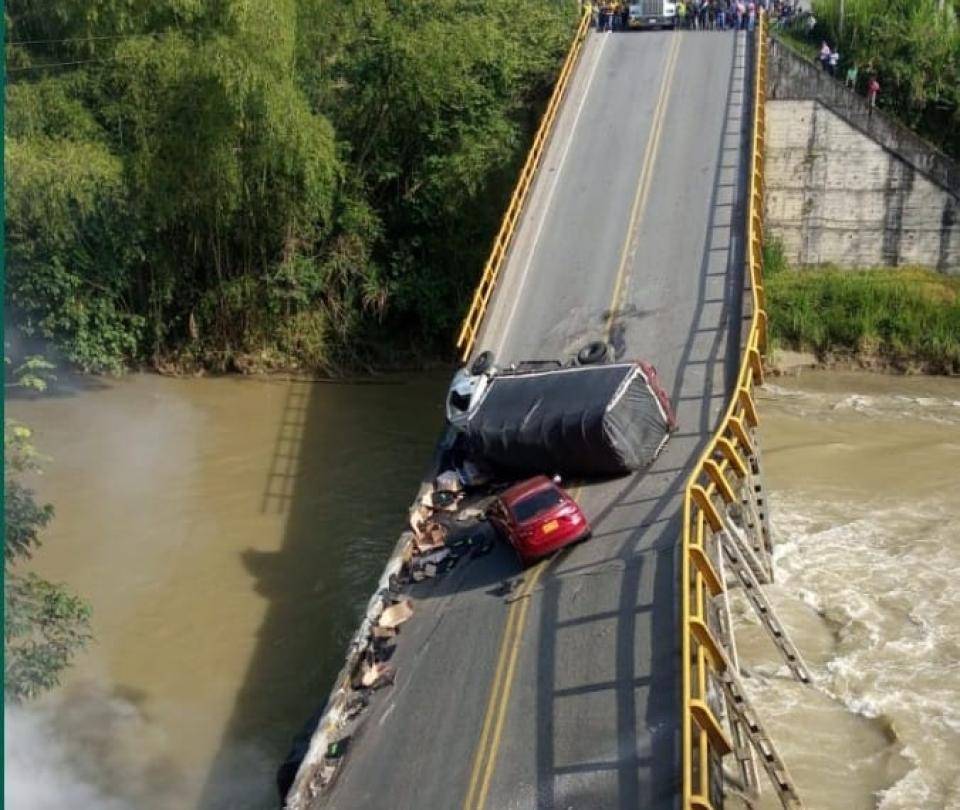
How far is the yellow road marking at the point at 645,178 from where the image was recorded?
2258 centimetres

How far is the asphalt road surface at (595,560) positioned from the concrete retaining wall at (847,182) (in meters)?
2.35

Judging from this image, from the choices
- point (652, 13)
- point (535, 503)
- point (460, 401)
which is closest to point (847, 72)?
point (652, 13)

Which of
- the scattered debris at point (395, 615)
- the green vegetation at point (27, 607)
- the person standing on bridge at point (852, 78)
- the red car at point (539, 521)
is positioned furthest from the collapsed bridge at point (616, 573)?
A: the person standing on bridge at point (852, 78)

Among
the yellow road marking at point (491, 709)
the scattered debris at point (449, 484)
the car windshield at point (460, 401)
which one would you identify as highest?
the car windshield at point (460, 401)

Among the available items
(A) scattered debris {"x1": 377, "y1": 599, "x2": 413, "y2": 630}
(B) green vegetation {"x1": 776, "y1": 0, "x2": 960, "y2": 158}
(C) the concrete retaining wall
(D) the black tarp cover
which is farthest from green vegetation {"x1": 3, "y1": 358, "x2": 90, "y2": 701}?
(B) green vegetation {"x1": 776, "y1": 0, "x2": 960, "y2": 158}

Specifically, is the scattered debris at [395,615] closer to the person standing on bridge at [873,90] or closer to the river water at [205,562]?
the river water at [205,562]

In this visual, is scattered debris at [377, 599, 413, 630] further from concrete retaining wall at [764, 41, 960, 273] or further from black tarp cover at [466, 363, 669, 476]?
concrete retaining wall at [764, 41, 960, 273]

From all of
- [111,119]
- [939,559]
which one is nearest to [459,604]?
[939,559]

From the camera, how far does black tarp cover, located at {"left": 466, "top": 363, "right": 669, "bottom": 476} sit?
1756 centimetres

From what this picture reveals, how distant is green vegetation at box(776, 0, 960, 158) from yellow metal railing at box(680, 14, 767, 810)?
12303mm

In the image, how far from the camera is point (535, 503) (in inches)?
648

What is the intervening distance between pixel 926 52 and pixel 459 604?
77.4ft

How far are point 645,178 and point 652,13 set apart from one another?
31.0 feet

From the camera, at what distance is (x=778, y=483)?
2338 cm
